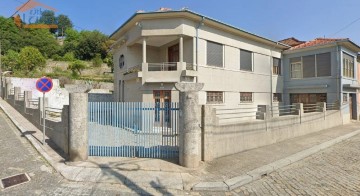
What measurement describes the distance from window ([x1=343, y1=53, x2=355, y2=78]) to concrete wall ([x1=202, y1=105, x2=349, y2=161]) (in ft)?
23.4

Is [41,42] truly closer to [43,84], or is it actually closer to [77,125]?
[43,84]

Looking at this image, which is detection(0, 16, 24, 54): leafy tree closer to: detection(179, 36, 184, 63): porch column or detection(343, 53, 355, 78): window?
detection(179, 36, 184, 63): porch column

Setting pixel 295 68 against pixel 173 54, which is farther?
pixel 295 68

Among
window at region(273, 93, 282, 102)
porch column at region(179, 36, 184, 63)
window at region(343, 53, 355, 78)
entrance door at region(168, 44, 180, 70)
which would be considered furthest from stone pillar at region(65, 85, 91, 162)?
window at region(343, 53, 355, 78)

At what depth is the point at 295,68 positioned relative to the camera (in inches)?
748

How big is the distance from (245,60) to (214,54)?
3.50m

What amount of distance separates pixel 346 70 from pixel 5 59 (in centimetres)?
4221

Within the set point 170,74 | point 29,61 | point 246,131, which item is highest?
point 29,61

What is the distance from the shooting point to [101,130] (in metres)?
6.71

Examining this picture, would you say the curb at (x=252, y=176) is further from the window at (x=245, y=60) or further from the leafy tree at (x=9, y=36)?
the leafy tree at (x=9, y=36)

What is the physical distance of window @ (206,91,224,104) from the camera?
13805 mm

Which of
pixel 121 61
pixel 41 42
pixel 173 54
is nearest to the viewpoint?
pixel 173 54

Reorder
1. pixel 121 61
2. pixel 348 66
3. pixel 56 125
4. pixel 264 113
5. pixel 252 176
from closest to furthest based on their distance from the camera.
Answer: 1. pixel 252 176
2. pixel 56 125
3. pixel 264 113
4. pixel 121 61
5. pixel 348 66

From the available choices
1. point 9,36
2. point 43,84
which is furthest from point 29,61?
point 43,84
